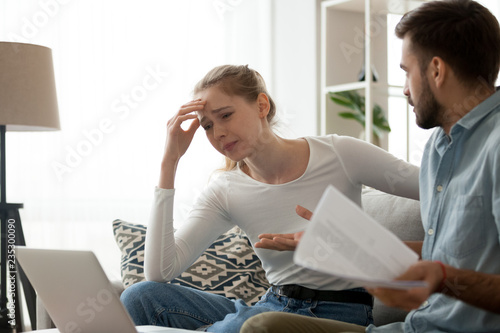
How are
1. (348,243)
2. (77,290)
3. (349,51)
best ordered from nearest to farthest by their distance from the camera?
(348,243)
(77,290)
(349,51)

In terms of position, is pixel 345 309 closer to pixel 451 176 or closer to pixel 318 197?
pixel 318 197

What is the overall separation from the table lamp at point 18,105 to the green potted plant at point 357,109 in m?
1.66

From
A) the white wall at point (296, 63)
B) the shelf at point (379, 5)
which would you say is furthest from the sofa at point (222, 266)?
the white wall at point (296, 63)

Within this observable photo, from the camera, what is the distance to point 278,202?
1837 millimetres

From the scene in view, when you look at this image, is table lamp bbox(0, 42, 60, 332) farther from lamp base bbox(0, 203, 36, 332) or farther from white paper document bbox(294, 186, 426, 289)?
white paper document bbox(294, 186, 426, 289)

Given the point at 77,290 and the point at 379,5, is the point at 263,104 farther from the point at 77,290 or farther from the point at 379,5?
the point at 379,5

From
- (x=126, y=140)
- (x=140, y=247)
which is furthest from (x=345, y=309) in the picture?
(x=126, y=140)

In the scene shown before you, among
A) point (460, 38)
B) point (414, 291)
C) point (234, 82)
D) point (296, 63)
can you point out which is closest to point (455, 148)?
point (460, 38)

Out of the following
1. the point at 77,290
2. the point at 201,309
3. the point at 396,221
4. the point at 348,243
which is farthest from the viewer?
the point at 396,221

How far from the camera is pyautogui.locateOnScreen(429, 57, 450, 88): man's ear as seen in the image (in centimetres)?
126

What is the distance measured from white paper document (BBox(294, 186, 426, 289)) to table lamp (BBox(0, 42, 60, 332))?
1.94m

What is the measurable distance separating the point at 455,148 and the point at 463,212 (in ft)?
0.48

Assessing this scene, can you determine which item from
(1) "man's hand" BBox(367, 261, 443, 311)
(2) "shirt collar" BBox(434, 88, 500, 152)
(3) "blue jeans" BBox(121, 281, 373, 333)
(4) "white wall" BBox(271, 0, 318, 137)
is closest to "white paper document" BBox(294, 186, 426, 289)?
(1) "man's hand" BBox(367, 261, 443, 311)

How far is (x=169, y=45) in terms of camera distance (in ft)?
13.3
